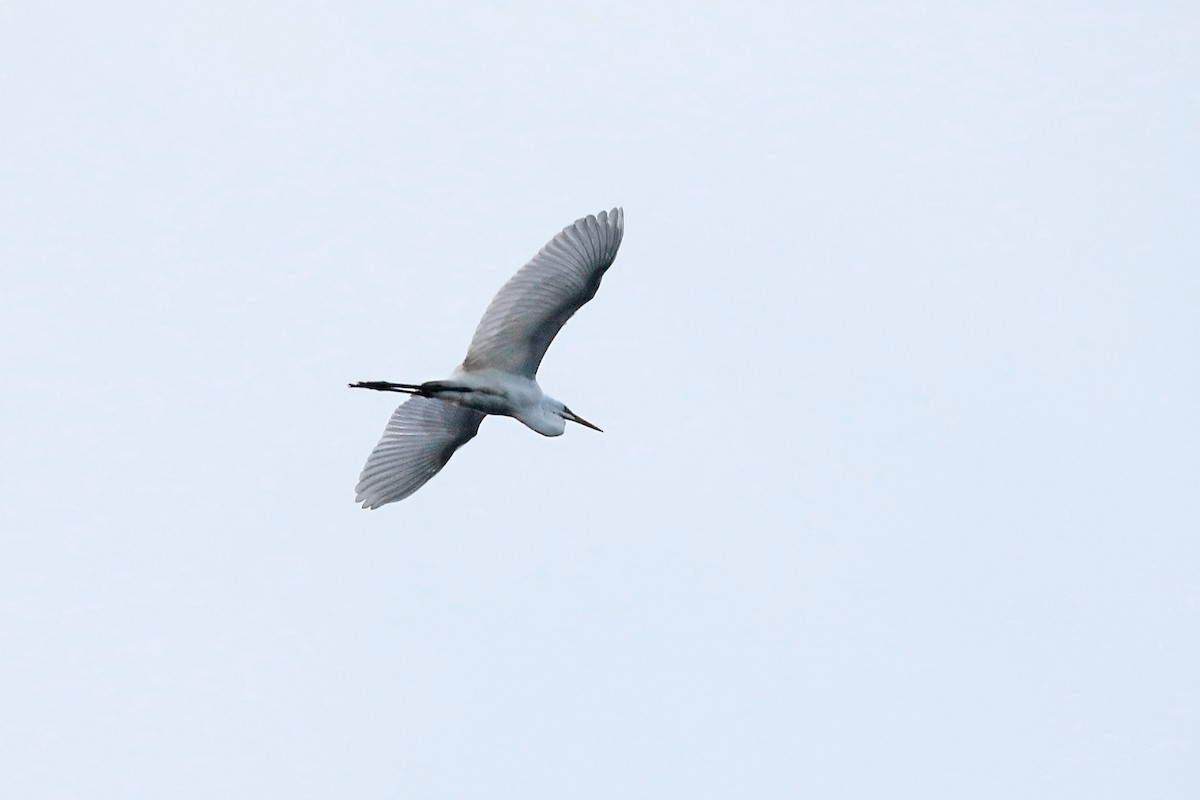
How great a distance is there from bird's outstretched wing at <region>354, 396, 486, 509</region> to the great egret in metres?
0.01

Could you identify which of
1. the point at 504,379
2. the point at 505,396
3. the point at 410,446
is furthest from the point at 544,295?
the point at 410,446

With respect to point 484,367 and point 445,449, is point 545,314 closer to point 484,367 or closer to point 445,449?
point 484,367

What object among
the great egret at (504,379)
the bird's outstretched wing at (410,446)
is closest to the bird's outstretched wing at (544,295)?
the great egret at (504,379)

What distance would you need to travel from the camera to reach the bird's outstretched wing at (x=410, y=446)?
716 inches

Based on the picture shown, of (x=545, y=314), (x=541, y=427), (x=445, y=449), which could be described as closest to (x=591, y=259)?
(x=545, y=314)

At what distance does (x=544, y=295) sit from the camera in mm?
16203

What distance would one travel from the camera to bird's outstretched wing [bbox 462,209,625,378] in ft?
Result: 51.8

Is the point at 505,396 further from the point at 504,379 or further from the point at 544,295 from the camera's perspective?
the point at 544,295

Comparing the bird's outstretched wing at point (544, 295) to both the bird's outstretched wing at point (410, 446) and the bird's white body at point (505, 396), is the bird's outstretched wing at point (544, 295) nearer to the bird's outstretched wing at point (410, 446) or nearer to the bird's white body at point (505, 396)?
the bird's white body at point (505, 396)

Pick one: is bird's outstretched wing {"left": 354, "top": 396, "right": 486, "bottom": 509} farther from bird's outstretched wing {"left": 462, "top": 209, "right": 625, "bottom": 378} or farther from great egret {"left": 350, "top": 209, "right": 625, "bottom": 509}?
bird's outstretched wing {"left": 462, "top": 209, "right": 625, "bottom": 378}

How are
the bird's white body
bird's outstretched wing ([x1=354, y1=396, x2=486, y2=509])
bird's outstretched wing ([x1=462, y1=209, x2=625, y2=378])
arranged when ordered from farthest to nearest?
bird's outstretched wing ([x1=354, y1=396, x2=486, y2=509]) → the bird's white body → bird's outstretched wing ([x1=462, y1=209, x2=625, y2=378])

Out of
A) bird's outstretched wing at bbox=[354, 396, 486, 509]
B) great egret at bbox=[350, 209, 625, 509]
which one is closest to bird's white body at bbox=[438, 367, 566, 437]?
great egret at bbox=[350, 209, 625, 509]

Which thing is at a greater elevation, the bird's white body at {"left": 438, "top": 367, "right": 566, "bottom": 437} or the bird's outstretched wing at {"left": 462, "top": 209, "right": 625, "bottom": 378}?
the bird's outstretched wing at {"left": 462, "top": 209, "right": 625, "bottom": 378}

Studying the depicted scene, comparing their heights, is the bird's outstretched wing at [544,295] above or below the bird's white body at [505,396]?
above
